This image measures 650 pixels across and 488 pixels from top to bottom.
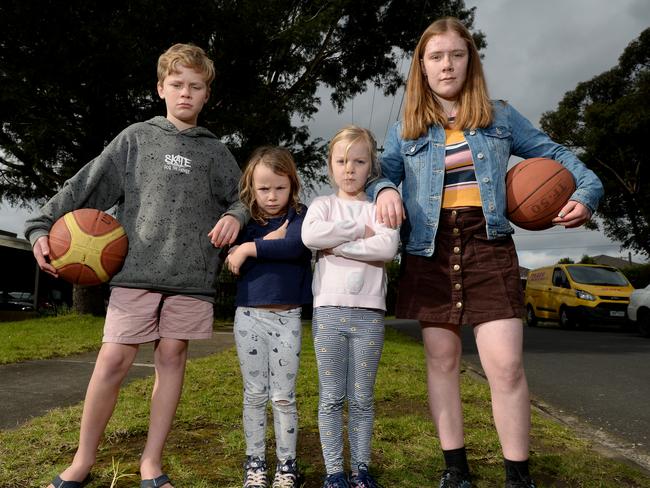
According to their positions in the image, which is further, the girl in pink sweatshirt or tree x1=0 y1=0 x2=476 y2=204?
tree x1=0 y1=0 x2=476 y2=204

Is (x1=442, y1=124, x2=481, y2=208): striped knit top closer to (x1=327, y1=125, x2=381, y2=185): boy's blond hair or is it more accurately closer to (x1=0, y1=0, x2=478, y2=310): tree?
(x1=327, y1=125, x2=381, y2=185): boy's blond hair

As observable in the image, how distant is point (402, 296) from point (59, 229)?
1.68 m

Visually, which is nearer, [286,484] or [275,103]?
[286,484]

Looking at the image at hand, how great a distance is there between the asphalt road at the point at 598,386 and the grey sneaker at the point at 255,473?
246 cm

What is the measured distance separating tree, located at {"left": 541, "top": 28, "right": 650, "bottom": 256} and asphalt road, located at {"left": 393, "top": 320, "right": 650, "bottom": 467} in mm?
16034

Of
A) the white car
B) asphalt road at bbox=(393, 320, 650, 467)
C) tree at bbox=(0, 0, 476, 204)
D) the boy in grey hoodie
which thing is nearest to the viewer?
the boy in grey hoodie

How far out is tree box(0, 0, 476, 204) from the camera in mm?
11977

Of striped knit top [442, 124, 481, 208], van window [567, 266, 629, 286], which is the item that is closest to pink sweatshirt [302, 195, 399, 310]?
striped knit top [442, 124, 481, 208]

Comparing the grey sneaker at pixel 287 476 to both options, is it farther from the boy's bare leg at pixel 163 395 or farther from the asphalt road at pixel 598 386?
the asphalt road at pixel 598 386

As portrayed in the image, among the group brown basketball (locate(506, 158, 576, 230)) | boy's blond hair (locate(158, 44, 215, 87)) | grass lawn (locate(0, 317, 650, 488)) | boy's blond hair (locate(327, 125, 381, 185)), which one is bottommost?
grass lawn (locate(0, 317, 650, 488))

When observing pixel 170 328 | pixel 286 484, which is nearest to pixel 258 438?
pixel 286 484

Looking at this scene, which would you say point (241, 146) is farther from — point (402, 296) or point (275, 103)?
point (402, 296)

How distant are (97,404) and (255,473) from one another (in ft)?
2.62

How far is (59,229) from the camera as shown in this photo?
2988 mm
